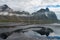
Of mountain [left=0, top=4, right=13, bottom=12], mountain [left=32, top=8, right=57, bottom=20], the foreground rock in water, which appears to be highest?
mountain [left=0, top=4, right=13, bottom=12]

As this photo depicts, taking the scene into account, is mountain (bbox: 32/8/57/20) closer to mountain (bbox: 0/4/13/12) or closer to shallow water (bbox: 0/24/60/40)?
shallow water (bbox: 0/24/60/40)

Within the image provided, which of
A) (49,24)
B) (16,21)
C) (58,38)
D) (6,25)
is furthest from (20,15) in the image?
(58,38)

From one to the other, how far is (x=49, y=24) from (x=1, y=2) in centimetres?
54

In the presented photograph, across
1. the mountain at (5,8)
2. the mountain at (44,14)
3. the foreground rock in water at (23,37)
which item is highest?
the mountain at (5,8)

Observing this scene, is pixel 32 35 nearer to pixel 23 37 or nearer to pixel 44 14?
pixel 23 37

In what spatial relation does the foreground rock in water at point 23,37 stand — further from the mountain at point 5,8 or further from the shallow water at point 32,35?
the mountain at point 5,8

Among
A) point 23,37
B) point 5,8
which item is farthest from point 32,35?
point 5,8

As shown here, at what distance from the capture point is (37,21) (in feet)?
3.76

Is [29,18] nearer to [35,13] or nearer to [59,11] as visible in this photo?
[35,13]

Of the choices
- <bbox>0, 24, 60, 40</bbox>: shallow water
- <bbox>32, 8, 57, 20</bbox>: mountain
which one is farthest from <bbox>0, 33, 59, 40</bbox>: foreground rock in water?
<bbox>32, 8, 57, 20</bbox>: mountain

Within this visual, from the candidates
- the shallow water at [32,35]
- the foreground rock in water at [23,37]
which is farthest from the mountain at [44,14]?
the foreground rock in water at [23,37]

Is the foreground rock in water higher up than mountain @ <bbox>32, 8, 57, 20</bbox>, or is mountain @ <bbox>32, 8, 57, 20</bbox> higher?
mountain @ <bbox>32, 8, 57, 20</bbox>

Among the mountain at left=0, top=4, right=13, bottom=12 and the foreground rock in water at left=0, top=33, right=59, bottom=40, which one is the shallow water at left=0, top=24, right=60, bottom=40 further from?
the mountain at left=0, top=4, right=13, bottom=12

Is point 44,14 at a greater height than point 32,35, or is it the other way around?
point 44,14
